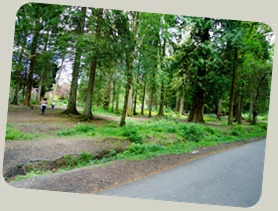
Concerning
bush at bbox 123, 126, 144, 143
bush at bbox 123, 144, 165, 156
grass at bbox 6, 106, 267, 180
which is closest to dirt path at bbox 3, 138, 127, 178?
grass at bbox 6, 106, 267, 180

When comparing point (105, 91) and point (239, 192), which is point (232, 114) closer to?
point (239, 192)

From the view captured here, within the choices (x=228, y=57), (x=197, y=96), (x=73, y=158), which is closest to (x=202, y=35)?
(x=228, y=57)

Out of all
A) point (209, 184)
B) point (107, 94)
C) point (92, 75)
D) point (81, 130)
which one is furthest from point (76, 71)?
point (209, 184)

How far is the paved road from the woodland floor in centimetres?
16

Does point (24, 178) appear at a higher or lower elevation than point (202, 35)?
lower

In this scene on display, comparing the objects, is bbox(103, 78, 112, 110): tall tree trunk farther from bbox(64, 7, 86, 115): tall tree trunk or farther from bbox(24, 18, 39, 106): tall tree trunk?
bbox(24, 18, 39, 106): tall tree trunk

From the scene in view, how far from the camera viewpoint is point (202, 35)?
420 cm

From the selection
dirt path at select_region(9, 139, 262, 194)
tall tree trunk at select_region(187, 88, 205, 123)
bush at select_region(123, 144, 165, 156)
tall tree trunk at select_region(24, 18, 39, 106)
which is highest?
tall tree trunk at select_region(24, 18, 39, 106)

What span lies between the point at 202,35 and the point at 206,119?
1.79 metres

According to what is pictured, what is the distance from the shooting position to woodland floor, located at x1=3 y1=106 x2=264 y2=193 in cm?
267

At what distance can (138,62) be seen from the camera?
455 centimetres

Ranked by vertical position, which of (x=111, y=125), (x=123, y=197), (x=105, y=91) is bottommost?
(x=123, y=197)

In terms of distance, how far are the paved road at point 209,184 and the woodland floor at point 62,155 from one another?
A: 16 cm

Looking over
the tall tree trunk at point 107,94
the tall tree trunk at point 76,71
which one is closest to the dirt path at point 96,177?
the tall tree trunk at point 76,71
